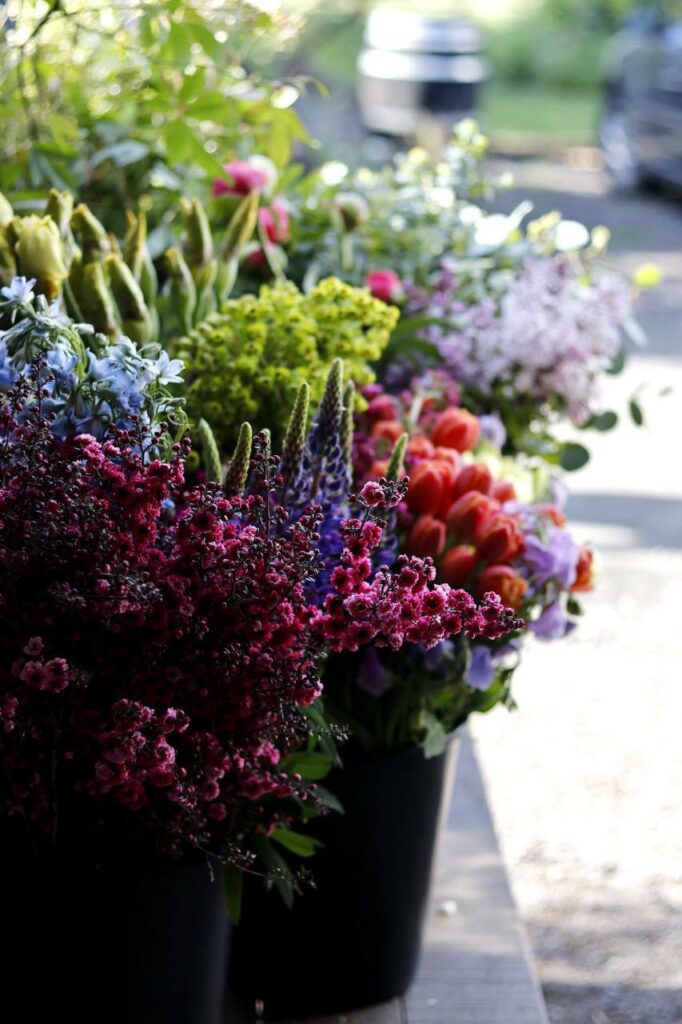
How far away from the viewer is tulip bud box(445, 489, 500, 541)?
60.2 inches

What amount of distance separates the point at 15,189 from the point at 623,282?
887 mm

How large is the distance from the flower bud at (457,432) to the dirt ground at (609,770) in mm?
334

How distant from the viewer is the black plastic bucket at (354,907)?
63.9 inches

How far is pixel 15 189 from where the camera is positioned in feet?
6.19

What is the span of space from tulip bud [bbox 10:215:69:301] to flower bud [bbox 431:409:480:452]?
51 cm

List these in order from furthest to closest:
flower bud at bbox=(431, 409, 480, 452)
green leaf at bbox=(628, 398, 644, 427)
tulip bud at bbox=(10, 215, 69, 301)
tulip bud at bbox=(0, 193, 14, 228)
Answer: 1. green leaf at bbox=(628, 398, 644, 427)
2. flower bud at bbox=(431, 409, 480, 452)
3. tulip bud at bbox=(0, 193, 14, 228)
4. tulip bud at bbox=(10, 215, 69, 301)

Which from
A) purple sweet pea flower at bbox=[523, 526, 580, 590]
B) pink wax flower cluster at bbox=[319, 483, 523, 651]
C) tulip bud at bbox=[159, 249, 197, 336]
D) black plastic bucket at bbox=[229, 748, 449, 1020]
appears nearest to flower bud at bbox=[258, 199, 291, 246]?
tulip bud at bbox=[159, 249, 197, 336]

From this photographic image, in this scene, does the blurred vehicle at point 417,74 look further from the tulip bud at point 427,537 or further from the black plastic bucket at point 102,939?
the black plastic bucket at point 102,939

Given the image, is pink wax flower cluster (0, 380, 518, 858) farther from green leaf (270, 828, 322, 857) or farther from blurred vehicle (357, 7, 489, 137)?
blurred vehicle (357, 7, 489, 137)

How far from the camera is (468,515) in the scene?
5.02 feet

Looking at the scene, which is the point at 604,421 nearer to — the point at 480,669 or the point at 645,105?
the point at 480,669

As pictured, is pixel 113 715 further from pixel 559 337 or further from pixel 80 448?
pixel 559 337

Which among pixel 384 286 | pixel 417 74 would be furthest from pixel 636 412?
pixel 417 74

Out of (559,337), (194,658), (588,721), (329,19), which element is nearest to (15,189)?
(559,337)
